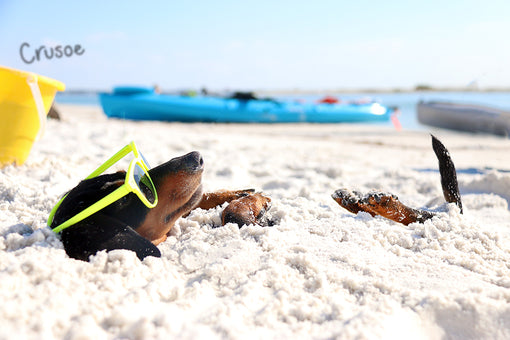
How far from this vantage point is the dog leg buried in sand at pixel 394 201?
6.40ft

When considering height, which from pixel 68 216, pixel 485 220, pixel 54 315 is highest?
pixel 68 216

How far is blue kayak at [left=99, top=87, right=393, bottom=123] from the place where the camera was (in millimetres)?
10648

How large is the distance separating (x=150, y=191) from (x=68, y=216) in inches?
11.9

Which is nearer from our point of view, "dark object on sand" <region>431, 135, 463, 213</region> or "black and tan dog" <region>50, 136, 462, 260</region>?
"black and tan dog" <region>50, 136, 462, 260</region>

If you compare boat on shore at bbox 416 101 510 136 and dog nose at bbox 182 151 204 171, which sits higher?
dog nose at bbox 182 151 204 171

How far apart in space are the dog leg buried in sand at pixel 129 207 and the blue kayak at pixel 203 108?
905cm

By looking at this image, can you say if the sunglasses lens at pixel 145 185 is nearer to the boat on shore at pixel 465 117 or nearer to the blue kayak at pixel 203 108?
the boat on shore at pixel 465 117

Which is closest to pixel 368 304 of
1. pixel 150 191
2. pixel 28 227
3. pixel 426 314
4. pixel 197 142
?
pixel 426 314

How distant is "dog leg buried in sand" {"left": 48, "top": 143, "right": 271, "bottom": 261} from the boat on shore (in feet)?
25.8

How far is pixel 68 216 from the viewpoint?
4.81 feet

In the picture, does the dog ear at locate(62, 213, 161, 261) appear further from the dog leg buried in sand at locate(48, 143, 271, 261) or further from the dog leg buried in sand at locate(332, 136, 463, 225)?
the dog leg buried in sand at locate(332, 136, 463, 225)

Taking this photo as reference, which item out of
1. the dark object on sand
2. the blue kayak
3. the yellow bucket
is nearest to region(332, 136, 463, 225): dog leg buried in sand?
the dark object on sand

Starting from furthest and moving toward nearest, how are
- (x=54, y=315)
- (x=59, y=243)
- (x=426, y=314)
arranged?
(x=59, y=243)
(x=426, y=314)
(x=54, y=315)

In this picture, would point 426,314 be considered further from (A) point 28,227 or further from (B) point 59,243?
(A) point 28,227
